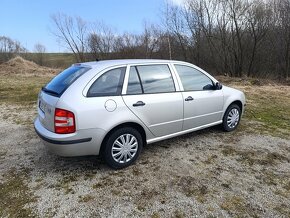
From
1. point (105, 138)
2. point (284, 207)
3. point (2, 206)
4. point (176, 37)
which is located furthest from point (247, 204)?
point (176, 37)

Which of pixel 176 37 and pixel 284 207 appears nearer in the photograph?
pixel 284 207

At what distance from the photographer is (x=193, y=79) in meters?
4.39

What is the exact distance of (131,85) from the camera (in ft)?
11.7

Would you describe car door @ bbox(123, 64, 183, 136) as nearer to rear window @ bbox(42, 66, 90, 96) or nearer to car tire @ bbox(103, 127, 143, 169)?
car tire @ bbox(103, 127, 143, 169)

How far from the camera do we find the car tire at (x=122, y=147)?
3.42 m

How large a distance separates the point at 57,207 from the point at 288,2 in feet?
69.0

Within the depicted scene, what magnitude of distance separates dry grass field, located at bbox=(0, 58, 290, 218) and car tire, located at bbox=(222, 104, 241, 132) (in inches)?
6.0

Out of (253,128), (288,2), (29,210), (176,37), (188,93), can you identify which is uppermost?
(288,2)

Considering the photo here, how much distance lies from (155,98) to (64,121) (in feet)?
4.46

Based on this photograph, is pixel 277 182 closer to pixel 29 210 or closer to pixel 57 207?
pixel 57 207

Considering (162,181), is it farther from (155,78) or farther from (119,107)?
(155,78)

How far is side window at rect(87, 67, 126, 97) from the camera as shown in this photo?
10.8 ft

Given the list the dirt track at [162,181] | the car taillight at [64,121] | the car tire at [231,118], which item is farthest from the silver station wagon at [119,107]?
the car tire at [231,118]

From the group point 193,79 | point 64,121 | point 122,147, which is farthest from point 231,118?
point 64,121
